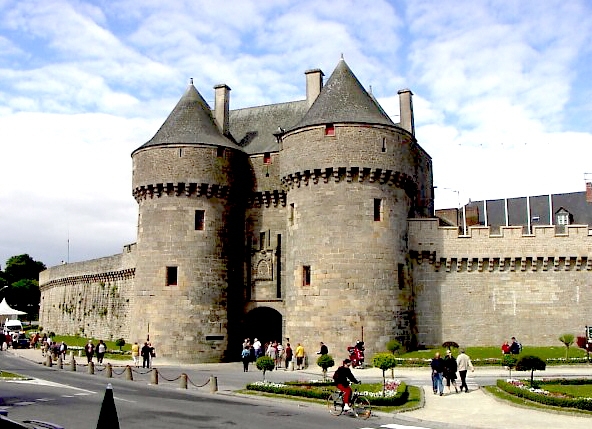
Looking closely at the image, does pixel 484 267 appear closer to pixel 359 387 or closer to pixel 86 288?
pixel 359 387

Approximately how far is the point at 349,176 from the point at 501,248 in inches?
399

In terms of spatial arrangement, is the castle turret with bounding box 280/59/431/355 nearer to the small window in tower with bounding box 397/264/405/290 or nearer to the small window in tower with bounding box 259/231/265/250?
the small window in tower with bounding box 397/264/405/290

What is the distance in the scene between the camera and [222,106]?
1671 inches

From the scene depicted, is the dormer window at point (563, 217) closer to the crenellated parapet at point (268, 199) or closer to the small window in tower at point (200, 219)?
the crenellated parapet at point (268, 199)

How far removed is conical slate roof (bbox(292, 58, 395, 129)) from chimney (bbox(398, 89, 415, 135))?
3889mm

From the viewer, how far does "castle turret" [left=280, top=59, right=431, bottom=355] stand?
3353cm

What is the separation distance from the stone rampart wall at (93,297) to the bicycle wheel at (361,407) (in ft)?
102

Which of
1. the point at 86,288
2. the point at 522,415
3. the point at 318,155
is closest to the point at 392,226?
the point at 318,155

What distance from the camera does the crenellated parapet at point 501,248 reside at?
1433 inches

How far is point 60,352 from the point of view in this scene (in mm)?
37031

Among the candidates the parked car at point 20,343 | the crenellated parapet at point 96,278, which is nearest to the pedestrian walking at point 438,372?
the crenellated parapet at point 96,278

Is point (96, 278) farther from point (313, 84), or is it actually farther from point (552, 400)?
point (552, 400)

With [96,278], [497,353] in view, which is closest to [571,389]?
[497,353]

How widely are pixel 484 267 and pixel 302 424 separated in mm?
23608
